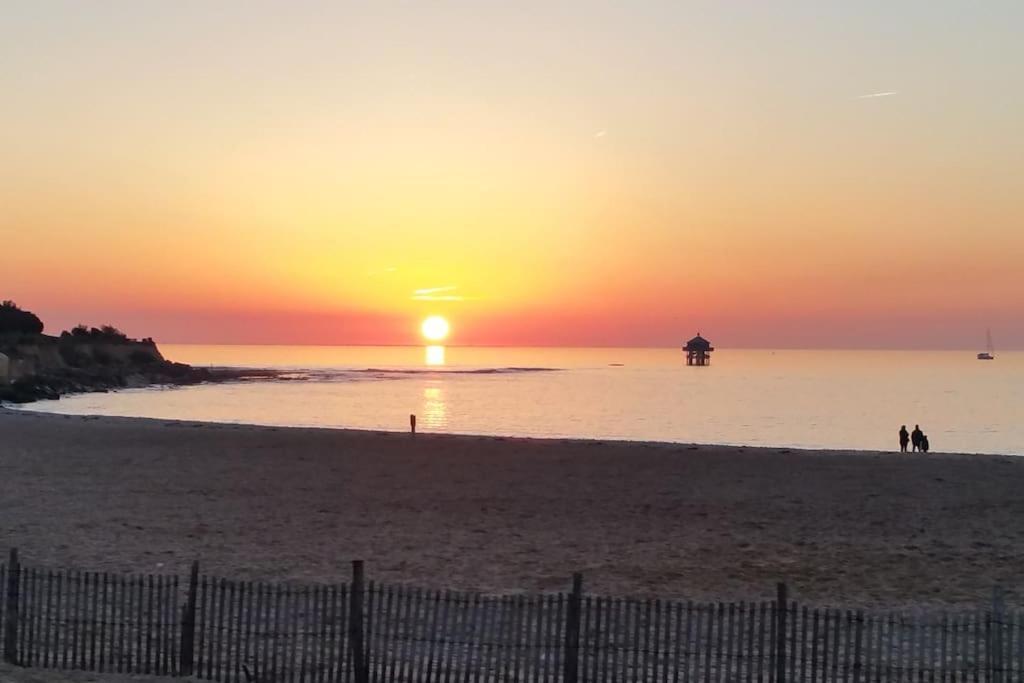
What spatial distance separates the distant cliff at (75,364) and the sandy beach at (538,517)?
51293mm

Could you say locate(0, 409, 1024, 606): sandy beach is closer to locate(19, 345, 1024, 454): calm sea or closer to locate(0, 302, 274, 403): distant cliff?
locate(19, 345, 1024, 454): calm sea

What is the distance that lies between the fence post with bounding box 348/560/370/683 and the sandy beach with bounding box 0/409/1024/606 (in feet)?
16.0

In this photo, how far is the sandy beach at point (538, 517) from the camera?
1552 centimetres

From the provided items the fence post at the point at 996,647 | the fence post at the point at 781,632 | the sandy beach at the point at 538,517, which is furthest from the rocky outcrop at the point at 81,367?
the fence post at the point at 996,647

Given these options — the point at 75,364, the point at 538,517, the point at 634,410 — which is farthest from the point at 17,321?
the point at 538,517

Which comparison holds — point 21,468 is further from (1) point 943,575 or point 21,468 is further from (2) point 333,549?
(1) point 943,575

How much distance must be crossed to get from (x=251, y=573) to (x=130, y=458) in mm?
18019

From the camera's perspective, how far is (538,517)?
69.2ft

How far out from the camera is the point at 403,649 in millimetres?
10414

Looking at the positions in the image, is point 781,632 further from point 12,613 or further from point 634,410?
point 634,410

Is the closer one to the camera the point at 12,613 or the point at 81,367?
the point at 12,613

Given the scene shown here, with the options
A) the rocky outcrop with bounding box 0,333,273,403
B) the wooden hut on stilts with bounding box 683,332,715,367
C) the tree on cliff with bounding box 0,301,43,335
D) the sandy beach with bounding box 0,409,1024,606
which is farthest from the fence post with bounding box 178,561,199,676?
the wooden hut on stilts with bounding box 683,332,715,367

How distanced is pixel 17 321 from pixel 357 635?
122 m

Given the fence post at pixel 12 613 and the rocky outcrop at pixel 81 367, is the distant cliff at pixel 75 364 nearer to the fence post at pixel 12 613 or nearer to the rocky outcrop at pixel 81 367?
the rocky outcrop at pixel 81 367
